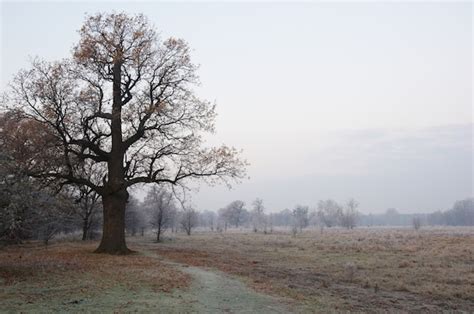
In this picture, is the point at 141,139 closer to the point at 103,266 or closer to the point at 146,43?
the point at 146,43

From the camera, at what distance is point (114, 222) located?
2472 cm

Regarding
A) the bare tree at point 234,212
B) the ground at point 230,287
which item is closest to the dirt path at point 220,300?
the ground at point 230,287

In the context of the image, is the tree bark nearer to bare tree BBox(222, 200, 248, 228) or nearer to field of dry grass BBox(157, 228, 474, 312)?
field of dry grass BBox(157, 228, 474, 312)

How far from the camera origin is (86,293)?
11664mm

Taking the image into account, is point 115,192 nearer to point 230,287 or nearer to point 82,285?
point 82,285

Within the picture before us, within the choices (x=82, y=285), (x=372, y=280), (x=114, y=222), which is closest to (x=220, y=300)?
(x=82, y=285)

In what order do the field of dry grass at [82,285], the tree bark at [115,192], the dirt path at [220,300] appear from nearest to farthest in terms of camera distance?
1. the field of dry grass at [82,285]
2. the dirt path at [220,300]
3. the tree bark at [115,192]

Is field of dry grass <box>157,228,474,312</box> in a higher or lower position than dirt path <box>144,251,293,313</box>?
lower

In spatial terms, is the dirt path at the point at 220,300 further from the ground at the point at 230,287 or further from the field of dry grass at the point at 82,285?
the field of dry grass at the point at 82,285

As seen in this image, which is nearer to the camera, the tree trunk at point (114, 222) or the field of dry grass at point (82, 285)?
the field of dry grass at point (82, 285)

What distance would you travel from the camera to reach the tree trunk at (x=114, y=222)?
24.5 meters

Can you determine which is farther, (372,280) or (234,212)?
(234,212)

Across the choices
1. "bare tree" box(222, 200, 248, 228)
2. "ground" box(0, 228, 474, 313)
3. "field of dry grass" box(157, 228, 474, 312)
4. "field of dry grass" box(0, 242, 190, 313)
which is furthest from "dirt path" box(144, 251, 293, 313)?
"bare tree" box(222, 200, 248, 228)

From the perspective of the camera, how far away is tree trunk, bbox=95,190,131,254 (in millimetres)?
24531
